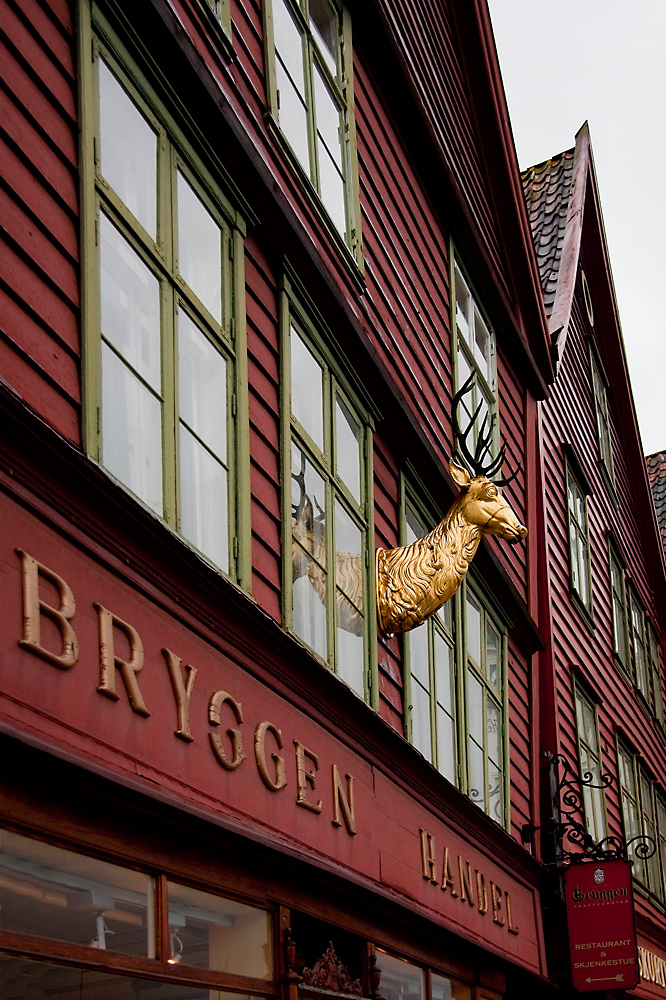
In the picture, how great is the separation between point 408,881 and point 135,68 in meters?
5.03

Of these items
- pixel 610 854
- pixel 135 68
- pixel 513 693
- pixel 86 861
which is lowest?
pixel 86 861

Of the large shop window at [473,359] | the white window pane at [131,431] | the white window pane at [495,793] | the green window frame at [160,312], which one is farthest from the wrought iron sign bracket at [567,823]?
the white window pane at [131,431]

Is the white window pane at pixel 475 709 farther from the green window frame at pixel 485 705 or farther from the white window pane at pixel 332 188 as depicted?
the white window pane at pixel 332 188

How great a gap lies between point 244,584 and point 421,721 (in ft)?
11.1

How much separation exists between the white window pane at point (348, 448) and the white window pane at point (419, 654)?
1.21m

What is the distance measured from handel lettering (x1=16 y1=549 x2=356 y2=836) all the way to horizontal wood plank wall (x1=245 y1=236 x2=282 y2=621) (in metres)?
0.72

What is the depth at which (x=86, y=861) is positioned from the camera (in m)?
5.02

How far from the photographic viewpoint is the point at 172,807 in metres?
5.25

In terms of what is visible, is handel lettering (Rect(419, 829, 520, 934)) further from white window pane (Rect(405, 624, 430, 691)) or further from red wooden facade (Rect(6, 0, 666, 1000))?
white window pane (Rect(405, 624, 430, 691))

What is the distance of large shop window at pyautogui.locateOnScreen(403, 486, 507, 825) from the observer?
982cm

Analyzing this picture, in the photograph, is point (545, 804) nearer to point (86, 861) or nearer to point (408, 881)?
point (408, 881)

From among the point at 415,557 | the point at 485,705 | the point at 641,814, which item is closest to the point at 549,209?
the point at 641,814

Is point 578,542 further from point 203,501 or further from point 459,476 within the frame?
point 203,501

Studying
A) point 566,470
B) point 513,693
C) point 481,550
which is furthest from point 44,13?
point 566,470
